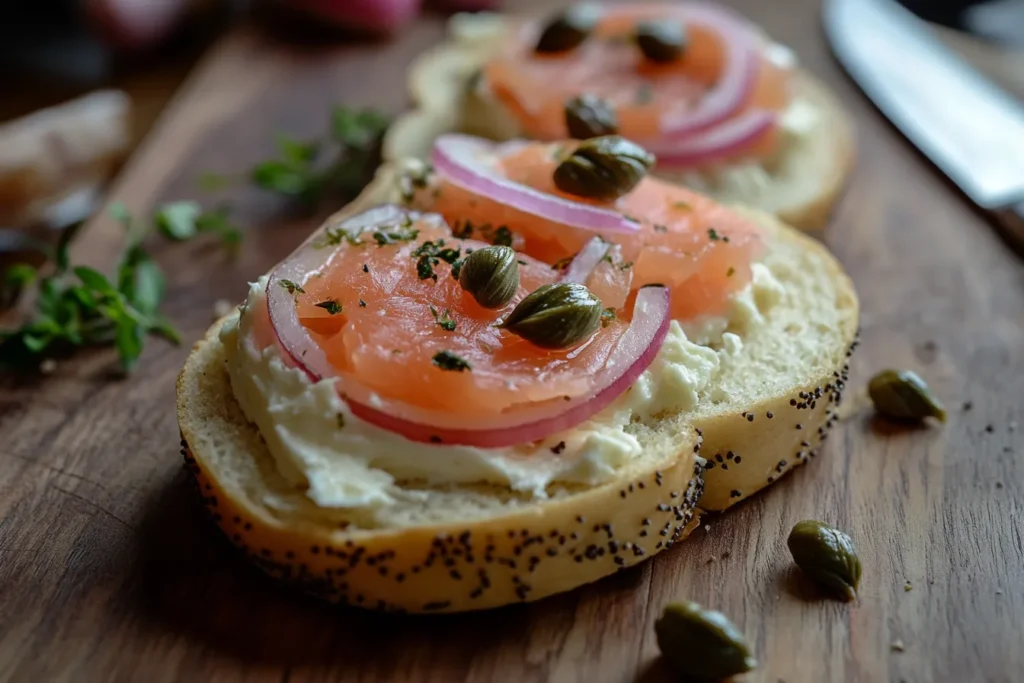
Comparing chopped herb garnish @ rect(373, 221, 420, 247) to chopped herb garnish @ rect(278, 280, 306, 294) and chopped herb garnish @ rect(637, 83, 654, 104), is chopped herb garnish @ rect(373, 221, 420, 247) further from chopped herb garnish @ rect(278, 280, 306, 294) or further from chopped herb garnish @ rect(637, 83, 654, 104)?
chopped herb garnish @ rect(637, 83, 654, 104)

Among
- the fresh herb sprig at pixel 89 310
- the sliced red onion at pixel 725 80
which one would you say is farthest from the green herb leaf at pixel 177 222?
the sliced red onion at pixel 725 80

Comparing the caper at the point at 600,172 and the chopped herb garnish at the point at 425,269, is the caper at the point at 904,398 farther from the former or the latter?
the chopped herb garnish at the point at 425,269

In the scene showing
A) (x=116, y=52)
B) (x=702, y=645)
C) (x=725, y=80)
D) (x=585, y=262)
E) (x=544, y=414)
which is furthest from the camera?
(x=116, y=52)

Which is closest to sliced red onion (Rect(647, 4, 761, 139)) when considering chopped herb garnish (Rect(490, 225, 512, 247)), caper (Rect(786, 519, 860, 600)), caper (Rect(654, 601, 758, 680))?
chopped herb garnish (Rect(490, 225, 512, 247))

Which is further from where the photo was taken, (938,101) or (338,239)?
(938,101)

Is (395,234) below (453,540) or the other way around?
the other way around

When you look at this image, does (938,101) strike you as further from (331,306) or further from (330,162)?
(331,306)

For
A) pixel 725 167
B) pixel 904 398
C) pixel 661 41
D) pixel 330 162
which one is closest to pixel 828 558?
pixel 904 398

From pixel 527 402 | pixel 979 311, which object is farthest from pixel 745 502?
pixel 979 311

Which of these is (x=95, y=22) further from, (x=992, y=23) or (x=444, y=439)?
(x=992, y=23)
